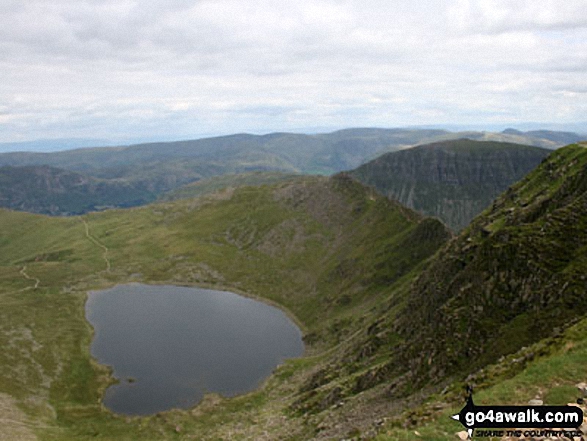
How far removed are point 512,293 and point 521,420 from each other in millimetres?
36576

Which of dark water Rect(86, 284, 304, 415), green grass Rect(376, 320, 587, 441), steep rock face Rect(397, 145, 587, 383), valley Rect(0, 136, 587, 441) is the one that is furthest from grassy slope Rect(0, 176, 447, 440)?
green grass Rect(376, 320, 587, 441)

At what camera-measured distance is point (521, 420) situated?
25.4 metres

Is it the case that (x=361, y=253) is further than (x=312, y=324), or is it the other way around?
(x=361, y=253)

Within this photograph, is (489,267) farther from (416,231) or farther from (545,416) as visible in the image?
(416,231)

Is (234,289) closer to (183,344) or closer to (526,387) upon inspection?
(183,344)

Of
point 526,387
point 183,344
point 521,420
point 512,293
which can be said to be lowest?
point 183,344

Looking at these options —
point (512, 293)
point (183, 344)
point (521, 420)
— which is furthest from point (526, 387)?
point (183, 344)

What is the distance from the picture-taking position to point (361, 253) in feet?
584

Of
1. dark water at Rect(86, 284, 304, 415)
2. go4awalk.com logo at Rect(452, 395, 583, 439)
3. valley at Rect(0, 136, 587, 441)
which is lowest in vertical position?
dark water at Rect(86, 284, 304, 415)

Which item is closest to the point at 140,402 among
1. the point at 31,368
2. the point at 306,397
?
the point at 31,368

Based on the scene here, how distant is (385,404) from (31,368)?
105427 mm

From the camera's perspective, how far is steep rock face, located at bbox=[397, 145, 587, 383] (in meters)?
50.7

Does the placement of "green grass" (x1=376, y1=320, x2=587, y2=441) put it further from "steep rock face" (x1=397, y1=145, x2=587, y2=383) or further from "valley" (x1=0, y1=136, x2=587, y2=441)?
Result: "steep rock face" (x1=397, y1=145, x2=587, y2=383)

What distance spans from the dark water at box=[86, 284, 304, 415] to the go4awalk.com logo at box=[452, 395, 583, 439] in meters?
89.0
